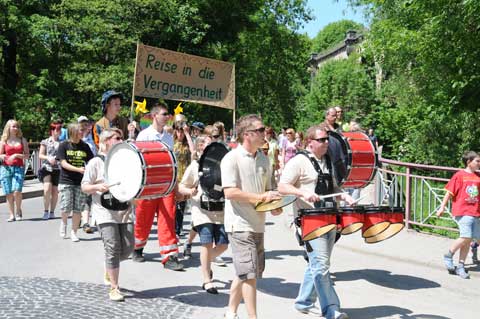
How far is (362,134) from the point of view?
723 centimetres

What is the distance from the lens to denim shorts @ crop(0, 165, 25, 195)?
1283 cm

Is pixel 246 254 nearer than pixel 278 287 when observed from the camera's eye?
Yes

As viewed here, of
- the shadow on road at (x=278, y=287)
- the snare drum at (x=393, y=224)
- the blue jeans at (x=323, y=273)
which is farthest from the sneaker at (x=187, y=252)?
the snare drum at (x=393, y=224)

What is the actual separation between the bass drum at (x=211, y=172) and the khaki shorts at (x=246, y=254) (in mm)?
1581

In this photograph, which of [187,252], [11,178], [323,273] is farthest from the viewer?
[11,178]

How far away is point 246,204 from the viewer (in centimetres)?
571

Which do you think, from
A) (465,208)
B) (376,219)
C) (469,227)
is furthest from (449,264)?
(376,219)

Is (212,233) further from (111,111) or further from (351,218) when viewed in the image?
(111,111)

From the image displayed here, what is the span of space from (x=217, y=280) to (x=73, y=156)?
12.3ft

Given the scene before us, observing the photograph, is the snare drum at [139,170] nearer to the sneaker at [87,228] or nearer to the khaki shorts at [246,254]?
the khaki shorts at [246,254]

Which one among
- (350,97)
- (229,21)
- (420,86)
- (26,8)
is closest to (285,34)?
(350,97)

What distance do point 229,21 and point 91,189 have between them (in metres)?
29.0

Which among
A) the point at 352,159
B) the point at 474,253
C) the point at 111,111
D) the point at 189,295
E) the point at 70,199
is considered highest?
the point at 111,111

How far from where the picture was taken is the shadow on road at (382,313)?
21.1 feet
